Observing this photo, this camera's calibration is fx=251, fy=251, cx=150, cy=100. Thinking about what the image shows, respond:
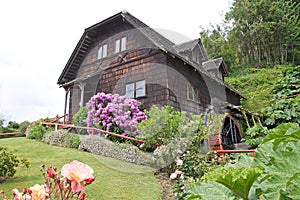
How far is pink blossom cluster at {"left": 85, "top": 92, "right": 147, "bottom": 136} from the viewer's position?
937cm

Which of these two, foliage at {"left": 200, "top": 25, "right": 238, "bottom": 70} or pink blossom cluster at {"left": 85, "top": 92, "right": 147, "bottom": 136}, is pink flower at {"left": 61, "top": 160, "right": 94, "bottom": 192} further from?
foliage at {"left": 200, "top": 25, "right": 238, "bottom": 70}

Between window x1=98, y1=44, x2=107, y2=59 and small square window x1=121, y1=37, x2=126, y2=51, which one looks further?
window x1=98, y1=44, x2=107, y2=59

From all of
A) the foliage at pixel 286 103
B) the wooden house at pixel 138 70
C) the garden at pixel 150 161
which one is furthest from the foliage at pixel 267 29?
the garden at pixel 150 161

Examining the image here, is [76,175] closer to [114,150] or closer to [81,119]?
[114,150]

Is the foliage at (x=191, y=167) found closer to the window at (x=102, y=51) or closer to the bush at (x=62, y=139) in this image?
the bush at (x=62, y=139)

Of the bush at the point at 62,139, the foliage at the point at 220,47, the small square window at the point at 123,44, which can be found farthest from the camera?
the foliage at the point at 220,47

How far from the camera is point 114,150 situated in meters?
7.61

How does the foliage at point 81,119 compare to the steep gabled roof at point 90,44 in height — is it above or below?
below

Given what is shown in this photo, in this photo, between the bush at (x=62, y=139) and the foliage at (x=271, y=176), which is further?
the bush at (x=62, y=139)

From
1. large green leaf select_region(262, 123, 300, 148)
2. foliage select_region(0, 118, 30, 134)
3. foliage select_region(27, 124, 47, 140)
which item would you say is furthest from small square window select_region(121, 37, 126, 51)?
large green leaf select_region(262, 123, 300, 148)

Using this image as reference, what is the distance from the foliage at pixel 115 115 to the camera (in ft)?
30.7

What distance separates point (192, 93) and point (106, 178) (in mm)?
7557

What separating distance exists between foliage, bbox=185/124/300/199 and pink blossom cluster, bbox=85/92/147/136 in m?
8.04

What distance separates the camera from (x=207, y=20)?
1196 inches
